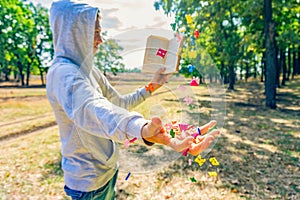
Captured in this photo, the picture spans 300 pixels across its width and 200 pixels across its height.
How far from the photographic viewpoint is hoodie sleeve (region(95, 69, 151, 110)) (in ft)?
6.08

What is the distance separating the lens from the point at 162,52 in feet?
4.75

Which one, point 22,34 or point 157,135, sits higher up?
point 22,34

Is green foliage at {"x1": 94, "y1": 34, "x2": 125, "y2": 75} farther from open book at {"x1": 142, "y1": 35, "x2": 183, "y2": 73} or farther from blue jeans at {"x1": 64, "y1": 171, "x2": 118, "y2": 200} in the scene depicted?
blue jeans at {"x1": 64, "y1": 171, "x2": 118, "y2": 200}

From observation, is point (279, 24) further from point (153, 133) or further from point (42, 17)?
point (42, 17)

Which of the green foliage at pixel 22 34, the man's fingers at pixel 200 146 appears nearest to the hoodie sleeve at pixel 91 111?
the man's fingers at pixel 200 146

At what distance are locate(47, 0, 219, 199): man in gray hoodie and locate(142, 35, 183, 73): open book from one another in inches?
4.2

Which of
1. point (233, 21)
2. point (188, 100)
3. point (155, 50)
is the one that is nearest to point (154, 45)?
point (155, 50)

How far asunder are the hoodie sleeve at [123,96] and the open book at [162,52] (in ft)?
1.37

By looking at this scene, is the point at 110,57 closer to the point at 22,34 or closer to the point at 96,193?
the point at 96,193

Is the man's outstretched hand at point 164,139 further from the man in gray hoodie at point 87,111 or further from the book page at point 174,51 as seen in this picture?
the book page at point 174,51

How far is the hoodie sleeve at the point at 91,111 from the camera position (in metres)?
1.06

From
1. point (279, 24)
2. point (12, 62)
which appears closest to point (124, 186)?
point (279, 24)

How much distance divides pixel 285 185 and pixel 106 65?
4.24 meters

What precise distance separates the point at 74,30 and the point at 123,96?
2.08ft
